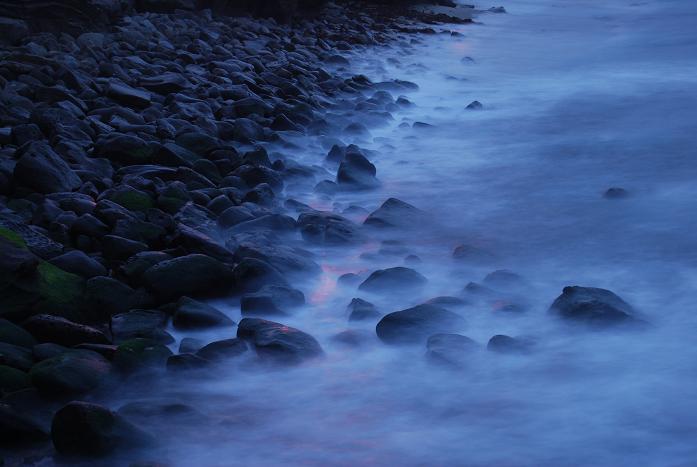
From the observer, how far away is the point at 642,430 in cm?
209

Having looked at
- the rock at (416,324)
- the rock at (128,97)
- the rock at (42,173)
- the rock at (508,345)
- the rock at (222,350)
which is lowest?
the rock at (222,350)

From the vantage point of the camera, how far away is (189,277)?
279 centimetres

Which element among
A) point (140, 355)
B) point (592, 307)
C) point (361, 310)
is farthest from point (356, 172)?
point (140, 355)

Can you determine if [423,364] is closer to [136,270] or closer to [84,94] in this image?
[136,270]

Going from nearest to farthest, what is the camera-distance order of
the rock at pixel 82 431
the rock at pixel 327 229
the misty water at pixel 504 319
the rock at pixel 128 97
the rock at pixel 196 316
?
the rock at pixel 82 431, the misty water at pixel 504 319, the rock at pixel 196 316, the rock at pixel 327 229, the rock at pixel 128 97

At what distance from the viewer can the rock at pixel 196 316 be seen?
2598 millimetres

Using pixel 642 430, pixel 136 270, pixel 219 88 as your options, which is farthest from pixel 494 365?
pixel 219 88

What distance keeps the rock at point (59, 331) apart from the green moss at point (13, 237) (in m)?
0.23

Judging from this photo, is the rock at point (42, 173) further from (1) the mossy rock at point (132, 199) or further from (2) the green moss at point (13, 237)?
(2) the green moss at point (13, 237)

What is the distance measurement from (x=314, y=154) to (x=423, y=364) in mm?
2550

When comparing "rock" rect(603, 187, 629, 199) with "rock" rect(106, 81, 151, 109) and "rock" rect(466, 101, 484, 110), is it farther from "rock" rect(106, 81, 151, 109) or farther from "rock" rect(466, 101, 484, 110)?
"rock" rect(106, 81, 151, 109)

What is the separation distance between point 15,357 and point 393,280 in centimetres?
128

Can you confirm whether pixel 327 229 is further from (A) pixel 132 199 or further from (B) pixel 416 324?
(B) pixel 416 324

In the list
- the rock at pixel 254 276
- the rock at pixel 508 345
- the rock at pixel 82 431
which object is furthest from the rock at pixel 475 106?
the rock at pixel 82 431
